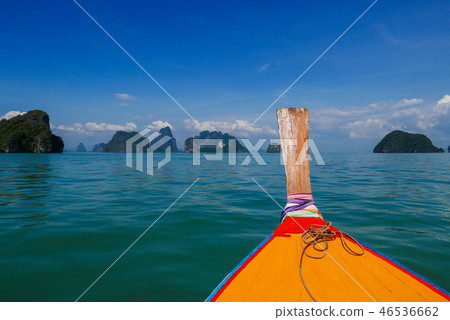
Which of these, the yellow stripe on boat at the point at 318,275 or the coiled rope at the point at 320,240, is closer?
the yellow stripe on boat at the point at 318,275

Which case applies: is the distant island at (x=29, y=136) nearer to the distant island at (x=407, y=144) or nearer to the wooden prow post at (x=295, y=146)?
the wooden prow post at (x=295, y=146)

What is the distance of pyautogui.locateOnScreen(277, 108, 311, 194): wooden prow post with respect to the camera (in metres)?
6.58

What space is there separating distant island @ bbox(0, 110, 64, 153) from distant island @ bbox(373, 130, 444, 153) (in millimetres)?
197190

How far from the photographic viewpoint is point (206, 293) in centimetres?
392

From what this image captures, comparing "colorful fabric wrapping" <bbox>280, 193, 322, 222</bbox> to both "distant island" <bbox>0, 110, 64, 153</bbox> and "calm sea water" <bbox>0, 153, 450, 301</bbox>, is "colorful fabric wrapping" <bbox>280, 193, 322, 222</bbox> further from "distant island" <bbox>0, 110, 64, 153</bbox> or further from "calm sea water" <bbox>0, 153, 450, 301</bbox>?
"distant island" <bbox>0, 110, 64, 153</bbox>

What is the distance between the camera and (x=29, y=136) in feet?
376

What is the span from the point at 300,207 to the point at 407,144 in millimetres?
200912

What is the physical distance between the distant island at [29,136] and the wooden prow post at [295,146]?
5226 inches

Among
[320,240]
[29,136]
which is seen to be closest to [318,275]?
[320,240]

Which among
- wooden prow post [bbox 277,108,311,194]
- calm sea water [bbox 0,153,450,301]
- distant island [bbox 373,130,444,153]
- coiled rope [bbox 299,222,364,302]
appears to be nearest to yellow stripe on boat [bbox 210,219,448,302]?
coiled rope [bbox 299,222,364,302]

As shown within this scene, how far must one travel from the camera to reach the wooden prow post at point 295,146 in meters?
6.58
